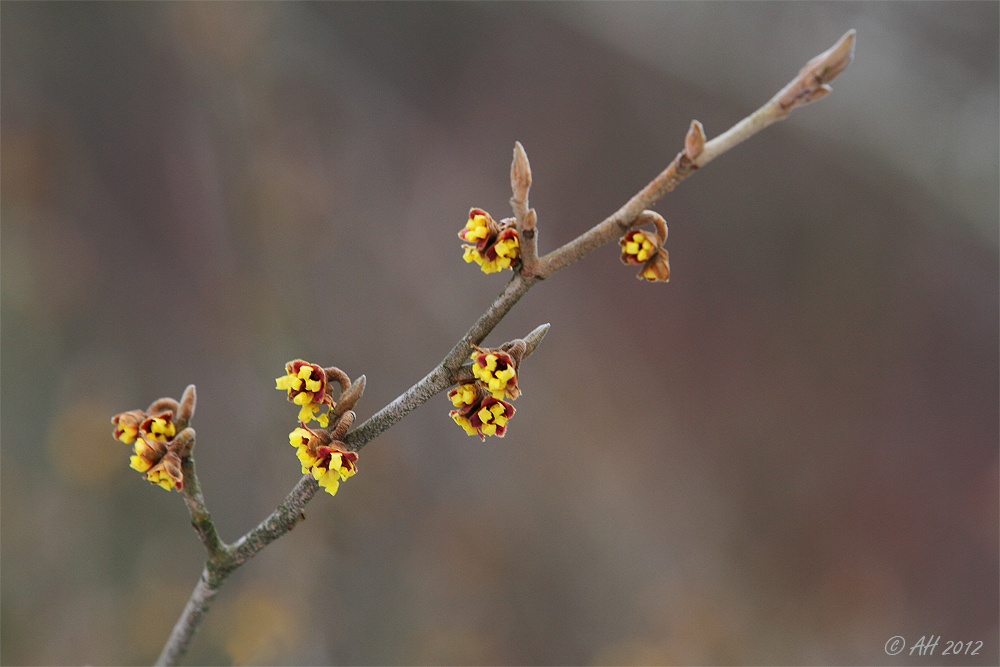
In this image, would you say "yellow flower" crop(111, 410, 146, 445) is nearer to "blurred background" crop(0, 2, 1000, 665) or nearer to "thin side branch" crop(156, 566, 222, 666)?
"thin side branch" crop(156, 566, 222, 666)

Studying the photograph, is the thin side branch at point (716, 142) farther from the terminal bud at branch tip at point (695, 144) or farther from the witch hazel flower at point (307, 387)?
the witch hazel flower at point (307, 387)

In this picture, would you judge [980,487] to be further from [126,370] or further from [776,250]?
[126,370]

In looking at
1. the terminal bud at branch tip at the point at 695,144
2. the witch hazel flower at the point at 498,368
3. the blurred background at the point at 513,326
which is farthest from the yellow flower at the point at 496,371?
the blurred background at the point at 513,326

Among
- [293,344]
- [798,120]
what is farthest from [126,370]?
[798,120]

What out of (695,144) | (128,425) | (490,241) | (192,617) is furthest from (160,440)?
(695,144)

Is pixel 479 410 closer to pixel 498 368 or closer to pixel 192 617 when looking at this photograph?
pixel 498 368

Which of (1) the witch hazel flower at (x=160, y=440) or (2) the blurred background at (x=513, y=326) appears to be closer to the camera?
(1) the witch hazel flower at (x=160, y=440)
